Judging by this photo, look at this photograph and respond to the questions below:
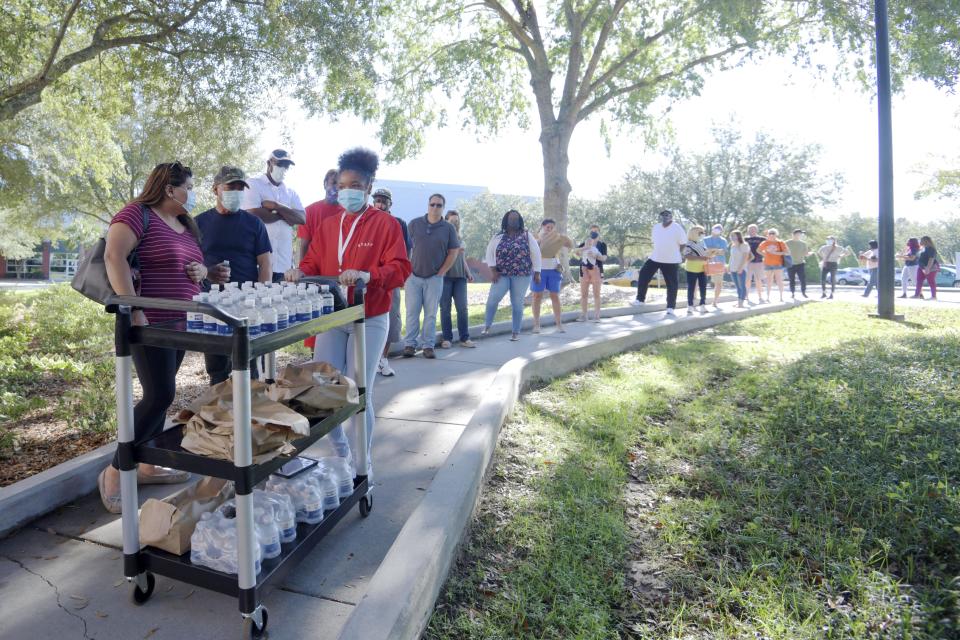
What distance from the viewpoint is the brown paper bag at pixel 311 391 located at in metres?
2.76

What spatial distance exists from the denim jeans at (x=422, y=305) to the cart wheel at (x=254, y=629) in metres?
5.12

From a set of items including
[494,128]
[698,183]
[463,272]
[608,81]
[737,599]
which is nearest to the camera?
[737,599]

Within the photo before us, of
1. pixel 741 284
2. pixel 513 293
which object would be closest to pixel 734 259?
pixel 741 284

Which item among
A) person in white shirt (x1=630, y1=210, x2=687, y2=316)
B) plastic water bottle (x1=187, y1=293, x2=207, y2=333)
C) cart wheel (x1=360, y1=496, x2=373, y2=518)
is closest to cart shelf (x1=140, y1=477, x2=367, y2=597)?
cart wheel (x1=360, y1=496, x2=373, y2=518)

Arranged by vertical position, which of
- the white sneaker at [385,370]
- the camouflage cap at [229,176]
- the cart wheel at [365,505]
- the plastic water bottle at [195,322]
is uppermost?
the camouflage cap at [229,176]

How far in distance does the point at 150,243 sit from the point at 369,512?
1.92 meters

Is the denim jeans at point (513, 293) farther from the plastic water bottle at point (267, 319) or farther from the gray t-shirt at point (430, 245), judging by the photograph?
the plastic water bottle at point (267, 319)

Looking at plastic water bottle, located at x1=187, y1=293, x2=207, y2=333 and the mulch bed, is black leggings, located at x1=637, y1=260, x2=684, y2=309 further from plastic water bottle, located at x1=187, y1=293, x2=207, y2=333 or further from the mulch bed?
plastic water bottle, located at x1=187, y1=293, x2=207, y2=333

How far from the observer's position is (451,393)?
5.76 m

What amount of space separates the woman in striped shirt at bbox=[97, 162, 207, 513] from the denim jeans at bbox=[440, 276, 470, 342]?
444cm

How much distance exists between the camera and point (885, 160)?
35.6 feet

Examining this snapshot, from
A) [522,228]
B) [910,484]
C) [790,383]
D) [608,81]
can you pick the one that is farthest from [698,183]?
[910,484]

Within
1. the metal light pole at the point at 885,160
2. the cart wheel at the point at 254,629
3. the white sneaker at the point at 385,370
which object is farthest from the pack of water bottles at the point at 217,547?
the metal light pole at the point at 885,160

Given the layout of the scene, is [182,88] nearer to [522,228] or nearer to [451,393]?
[522,228]
